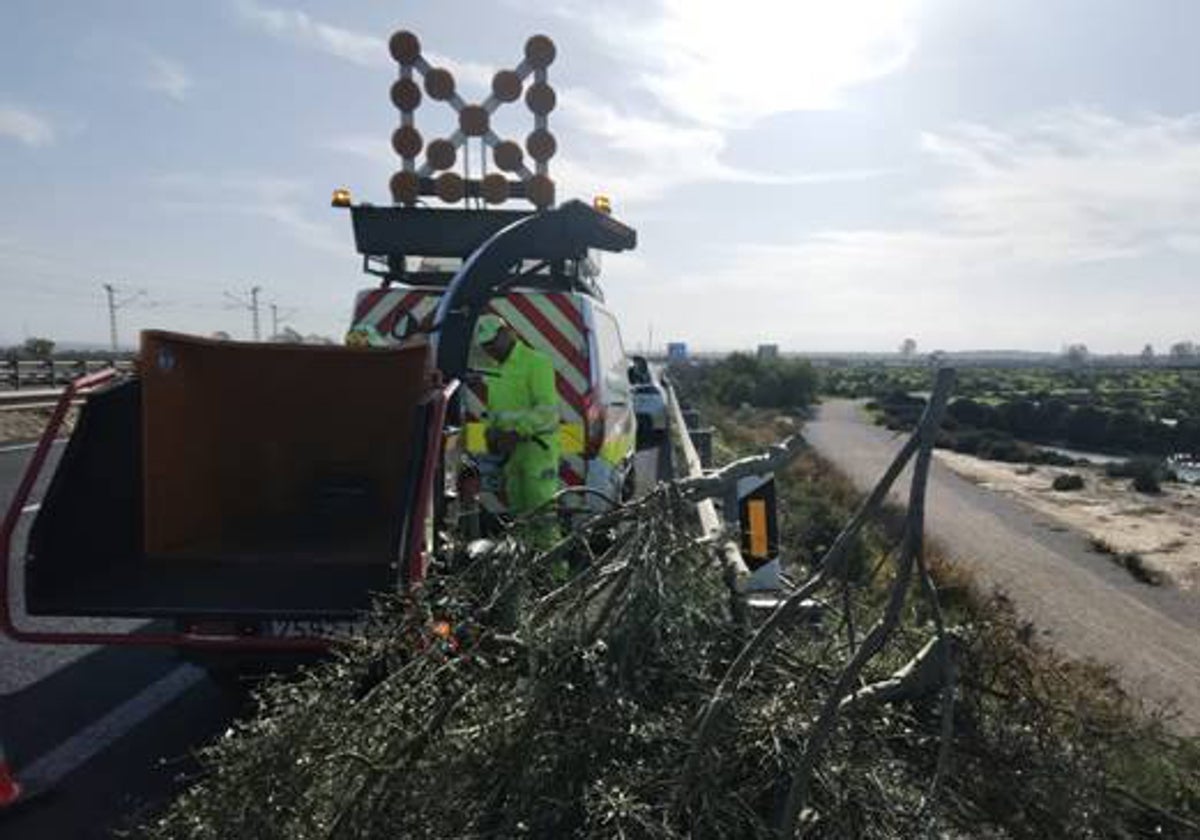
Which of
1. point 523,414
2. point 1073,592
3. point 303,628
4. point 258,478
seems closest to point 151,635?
point 303,628

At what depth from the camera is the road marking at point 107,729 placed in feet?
14.0

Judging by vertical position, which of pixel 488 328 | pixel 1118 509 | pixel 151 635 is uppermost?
pixel 488 328

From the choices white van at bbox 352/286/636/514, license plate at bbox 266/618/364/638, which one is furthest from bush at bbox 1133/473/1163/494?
license plate at bbox 266/618/364/638

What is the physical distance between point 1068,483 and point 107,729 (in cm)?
3116

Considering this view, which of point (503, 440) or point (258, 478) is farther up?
point (503, 440)

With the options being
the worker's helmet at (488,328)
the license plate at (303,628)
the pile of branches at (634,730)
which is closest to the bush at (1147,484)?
the worker's helmet at (488,328)

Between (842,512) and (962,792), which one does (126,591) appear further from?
(842,512)

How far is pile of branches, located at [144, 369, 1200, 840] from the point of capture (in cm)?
235

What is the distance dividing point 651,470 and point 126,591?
908 centimetres

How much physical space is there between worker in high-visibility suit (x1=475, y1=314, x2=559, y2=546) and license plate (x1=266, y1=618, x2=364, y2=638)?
1688mm

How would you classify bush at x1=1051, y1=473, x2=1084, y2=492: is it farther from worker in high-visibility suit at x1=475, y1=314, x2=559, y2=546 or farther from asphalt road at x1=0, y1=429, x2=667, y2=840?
asphalt road at x1=0, y1=429, x2=667, y2=840

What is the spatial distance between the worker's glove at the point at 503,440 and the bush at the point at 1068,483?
28.8 meters

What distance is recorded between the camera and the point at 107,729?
15.6ft

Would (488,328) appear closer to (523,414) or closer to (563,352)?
(523,414)
